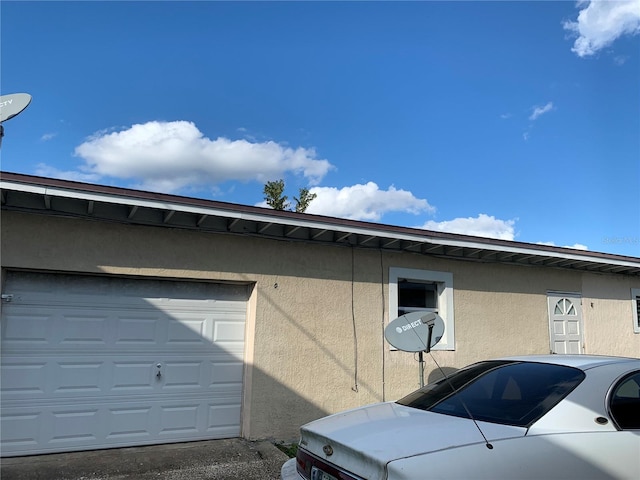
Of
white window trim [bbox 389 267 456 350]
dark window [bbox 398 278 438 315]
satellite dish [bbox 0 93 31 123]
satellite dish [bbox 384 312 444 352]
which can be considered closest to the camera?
satellite dish [bbox 0 93 31 123]

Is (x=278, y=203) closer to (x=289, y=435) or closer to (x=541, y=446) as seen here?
(x=289, y=435)

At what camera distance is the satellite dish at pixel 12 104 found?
154 inches

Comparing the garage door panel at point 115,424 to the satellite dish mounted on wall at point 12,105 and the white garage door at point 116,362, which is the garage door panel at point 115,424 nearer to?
the white garage door at point 116,362

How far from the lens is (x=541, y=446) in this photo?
2.60 meters

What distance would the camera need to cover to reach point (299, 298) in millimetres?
7055

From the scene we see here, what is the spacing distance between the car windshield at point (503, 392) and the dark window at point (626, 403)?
226 millimetres

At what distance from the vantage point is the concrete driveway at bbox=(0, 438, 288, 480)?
5.07m

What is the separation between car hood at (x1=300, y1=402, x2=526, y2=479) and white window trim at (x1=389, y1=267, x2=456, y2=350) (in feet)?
14.4

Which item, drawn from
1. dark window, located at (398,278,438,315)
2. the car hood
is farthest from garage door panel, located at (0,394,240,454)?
the car hood

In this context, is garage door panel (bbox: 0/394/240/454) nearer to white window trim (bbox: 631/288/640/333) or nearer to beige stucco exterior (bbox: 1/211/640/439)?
beige stucco exterior (bbox: 1/211/640/439)

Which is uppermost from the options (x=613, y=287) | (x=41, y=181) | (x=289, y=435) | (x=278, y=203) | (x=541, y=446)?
(x=278, y=203)

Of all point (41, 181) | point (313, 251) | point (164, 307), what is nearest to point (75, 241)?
point (41, 181)

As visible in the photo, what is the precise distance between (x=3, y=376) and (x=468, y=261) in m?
7.07

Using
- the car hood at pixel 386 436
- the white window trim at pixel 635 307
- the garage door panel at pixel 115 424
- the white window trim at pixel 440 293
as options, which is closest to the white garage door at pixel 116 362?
the garage door panel at pixel 115 424
